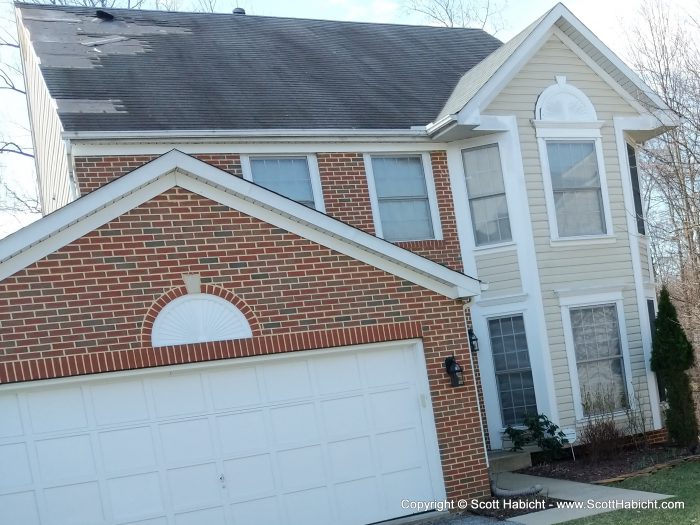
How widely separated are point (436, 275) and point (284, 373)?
7.52 ft

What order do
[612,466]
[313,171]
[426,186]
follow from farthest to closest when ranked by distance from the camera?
[426,186], [313,171], [612,466]

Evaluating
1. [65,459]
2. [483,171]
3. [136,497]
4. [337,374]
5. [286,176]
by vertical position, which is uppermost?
[286,176]

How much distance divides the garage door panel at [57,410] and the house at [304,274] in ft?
0.07

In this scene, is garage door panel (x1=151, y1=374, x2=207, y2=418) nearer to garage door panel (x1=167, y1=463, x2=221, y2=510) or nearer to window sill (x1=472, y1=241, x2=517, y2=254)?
garage door panel (x1=167, y1=463, x2=221, y2=510)

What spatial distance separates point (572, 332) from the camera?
13.9 metres

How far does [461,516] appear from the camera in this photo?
32.4 feet

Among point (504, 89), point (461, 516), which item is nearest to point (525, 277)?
point (504, 89)

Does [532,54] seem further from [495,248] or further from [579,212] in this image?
[495,248]

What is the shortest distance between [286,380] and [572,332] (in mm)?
6290

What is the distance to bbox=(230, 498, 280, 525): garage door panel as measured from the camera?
9188 millimetres

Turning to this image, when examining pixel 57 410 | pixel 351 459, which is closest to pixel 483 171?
pixel 351 459

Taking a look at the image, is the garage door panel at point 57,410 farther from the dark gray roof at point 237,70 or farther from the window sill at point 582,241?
the window sill at point 582,241

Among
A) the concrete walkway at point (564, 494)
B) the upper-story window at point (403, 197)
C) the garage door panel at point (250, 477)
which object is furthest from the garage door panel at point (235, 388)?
the upper-story window at point (403, 197)

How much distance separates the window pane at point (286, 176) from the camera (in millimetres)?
13031
